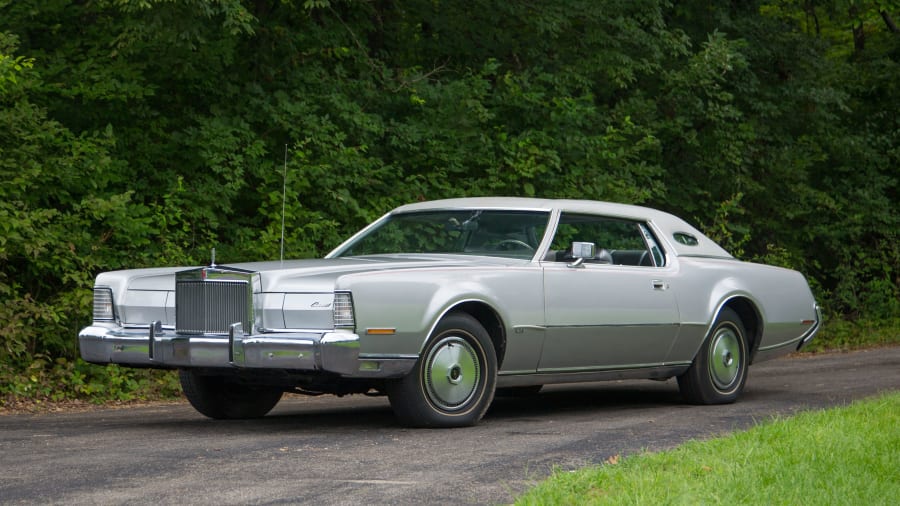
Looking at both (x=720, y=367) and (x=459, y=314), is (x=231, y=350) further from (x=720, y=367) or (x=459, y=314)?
(x=720, y=367)

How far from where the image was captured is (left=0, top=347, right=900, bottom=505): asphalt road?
19.0ft

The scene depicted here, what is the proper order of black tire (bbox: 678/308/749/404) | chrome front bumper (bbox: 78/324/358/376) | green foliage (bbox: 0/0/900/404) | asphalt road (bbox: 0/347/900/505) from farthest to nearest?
green foliage (bbox: 0/0/900/404), black tire (bbox: 678/308/749/404), chrome front bumper (bbox: 78/324/358/376), asphalt road (bbox: 0/347/900/505)

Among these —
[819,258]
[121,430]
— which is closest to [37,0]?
[121,430]

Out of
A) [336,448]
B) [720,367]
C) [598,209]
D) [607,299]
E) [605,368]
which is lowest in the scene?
[336,448]

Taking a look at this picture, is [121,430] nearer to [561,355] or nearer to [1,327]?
[561,355]

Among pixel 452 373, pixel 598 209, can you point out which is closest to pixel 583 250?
pixel 598 209

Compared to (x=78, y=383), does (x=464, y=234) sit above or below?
above

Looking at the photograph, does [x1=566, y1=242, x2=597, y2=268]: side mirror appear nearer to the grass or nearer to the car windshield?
the car windshield

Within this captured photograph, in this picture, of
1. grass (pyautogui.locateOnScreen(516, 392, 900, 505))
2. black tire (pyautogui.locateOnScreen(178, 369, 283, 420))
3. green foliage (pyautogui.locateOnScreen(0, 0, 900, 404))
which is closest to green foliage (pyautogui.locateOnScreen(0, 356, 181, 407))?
green foliage (pyautogui.locateOnScreen(0, 0, 900, 404))

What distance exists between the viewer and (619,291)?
31.6 feet

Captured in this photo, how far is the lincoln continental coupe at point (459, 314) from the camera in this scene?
7.75 metres

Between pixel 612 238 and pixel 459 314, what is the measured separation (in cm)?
225

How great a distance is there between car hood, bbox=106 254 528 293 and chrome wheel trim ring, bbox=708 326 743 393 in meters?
2.32

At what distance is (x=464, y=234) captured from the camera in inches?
372
